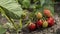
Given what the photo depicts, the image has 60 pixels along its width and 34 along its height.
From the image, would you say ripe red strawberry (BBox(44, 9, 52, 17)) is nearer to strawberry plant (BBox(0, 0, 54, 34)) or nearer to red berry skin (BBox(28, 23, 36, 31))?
strawberry plant (BBox(0, 0, 54, 34))

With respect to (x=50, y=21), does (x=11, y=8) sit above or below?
above

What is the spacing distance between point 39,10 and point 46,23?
0.23 metres

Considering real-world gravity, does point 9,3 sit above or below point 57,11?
above

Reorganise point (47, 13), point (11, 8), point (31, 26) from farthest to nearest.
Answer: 1. point (47, 13)
2. point (31, 26)
3. point (11, 8)

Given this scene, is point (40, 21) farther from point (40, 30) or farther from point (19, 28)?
point (19, 28)

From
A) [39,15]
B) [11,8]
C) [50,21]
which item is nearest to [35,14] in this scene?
[39,15]

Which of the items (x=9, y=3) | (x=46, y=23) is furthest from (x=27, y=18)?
(x=9, y=3)

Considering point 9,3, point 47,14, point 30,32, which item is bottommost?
point 30,32

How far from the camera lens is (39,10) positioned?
1972mm

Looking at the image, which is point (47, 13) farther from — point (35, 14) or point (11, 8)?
point (11, 8)

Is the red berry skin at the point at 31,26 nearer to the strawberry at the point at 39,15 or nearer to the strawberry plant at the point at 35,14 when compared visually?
the strawberry plant at the point at 35,14

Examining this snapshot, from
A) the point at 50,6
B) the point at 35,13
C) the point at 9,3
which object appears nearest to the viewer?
the point at 9,3

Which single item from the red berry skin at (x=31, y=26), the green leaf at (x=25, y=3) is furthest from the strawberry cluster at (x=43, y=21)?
the green leaf at (x=25, y=3)

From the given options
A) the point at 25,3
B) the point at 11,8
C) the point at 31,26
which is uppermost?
the point at 11,8
